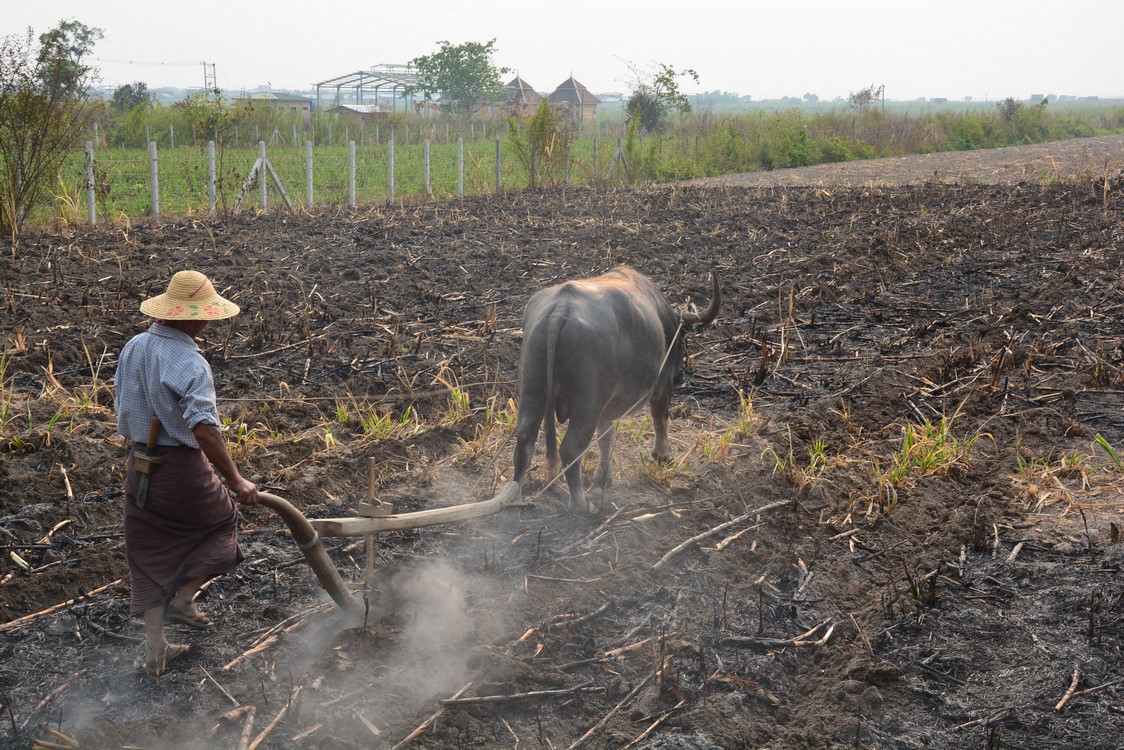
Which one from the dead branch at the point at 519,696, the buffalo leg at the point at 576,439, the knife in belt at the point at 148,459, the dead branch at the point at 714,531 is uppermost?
the knife in belt at the point at 148,459

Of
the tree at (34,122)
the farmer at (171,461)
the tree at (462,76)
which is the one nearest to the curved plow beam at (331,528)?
the farmer at (171,461)

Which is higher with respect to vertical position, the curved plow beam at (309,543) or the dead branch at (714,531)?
the curved plow beam at (309,543)

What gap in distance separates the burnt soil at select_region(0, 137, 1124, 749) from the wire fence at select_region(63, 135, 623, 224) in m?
5.90

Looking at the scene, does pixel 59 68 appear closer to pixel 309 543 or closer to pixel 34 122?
pixel 34 122

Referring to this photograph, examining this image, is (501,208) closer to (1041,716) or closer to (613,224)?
(613,224)

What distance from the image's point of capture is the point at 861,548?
537 centimetres

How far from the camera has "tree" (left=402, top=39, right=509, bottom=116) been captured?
207 feet

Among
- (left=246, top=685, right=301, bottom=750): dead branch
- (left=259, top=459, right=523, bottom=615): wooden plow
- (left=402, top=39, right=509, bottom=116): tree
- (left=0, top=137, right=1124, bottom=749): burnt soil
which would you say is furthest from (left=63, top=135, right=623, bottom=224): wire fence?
(left=402, top=39, right=509, bottom=116): tree

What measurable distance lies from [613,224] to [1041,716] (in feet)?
42.6

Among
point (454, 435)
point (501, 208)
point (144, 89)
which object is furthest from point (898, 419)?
point (144, 89)

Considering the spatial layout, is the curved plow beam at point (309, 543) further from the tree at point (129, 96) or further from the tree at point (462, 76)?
the tree at point (462, 76)

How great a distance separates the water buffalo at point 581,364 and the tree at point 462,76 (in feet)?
195

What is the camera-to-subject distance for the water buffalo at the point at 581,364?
523 cm

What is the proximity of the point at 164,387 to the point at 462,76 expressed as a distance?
205 feet
